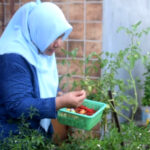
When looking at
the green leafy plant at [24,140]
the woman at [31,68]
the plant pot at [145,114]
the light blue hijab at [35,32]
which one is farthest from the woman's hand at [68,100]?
the plant pot at [145,114]

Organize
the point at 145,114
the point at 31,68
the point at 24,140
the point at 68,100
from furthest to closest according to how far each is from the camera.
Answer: the point at 145,114 < the point at 31,68 < the point at 68,100 < the point at 24,140

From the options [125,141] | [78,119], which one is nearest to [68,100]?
[78,119]

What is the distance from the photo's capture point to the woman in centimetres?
162

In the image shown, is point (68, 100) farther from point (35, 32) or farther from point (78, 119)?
point (35, 32)

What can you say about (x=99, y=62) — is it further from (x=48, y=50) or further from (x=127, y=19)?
(x=127, y=19)

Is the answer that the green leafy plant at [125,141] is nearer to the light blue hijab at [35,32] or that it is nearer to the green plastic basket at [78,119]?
the green plastic basket at [78,119]

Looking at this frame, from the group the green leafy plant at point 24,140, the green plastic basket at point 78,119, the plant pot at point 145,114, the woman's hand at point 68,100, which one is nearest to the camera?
the green leafy plant at point 24,140

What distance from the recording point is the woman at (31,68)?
1619mm

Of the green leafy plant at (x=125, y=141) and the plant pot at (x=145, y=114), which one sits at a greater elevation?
the green leafy plant at (x=125, y=141)

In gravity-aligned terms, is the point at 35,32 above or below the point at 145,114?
above

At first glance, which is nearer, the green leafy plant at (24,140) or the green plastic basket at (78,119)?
the green leafy plant at (24,140)

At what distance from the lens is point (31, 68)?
5.78ft

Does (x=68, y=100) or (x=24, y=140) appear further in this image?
(x=68, y=100)

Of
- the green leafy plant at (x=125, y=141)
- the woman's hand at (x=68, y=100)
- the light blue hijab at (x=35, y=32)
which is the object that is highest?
the light blue hijab at (x=35, y=32)
